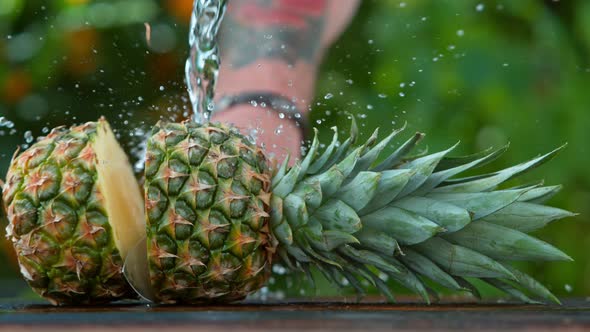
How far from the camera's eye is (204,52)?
189cm

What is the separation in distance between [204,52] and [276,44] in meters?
0.31

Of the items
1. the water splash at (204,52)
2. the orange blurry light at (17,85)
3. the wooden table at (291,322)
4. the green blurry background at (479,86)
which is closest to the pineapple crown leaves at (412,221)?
the wooden table at (291,322)

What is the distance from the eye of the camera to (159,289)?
125 centimetres

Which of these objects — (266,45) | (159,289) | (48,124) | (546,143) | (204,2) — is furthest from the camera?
(48,124)

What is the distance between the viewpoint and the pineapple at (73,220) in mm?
1224

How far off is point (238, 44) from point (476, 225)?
1020 millimetres

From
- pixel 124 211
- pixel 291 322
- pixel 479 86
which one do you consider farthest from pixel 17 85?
pixel 291 322

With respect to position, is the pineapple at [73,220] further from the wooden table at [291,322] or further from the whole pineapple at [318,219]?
the wooden table at [291,322]

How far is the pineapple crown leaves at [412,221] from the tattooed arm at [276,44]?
2.41 feet

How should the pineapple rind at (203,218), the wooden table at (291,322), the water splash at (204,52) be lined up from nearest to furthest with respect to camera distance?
the wooden table at (291,322)
the pineapple rind at (203,218)
the water splash at (204,52)

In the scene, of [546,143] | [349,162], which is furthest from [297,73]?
[349,162]

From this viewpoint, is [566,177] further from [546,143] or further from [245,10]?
[245,10]

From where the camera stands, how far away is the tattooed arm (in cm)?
207

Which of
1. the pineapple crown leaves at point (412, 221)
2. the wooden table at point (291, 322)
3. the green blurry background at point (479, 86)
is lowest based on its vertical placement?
the wooden table at point (291, 322)
